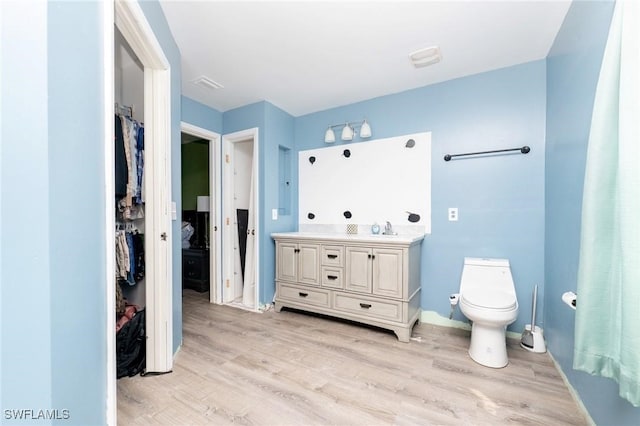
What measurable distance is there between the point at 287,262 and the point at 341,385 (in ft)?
4.59

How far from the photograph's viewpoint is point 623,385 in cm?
81

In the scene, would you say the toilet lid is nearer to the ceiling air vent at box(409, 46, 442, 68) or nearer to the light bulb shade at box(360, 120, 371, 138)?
the light bulb shade at box(360, 120, 371, 138)

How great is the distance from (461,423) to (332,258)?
4.92ft

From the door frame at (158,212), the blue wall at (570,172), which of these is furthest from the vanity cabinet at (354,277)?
the door frame at (158,212)

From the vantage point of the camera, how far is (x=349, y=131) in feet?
9.30

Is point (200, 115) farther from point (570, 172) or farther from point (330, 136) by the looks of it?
point (570, 172)

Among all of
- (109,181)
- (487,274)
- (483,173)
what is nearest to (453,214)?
(483,173)

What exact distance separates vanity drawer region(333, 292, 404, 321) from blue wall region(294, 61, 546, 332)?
0.50 m

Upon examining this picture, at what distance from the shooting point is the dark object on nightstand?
3574mm

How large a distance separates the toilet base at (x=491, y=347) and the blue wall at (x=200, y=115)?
327 centimetres

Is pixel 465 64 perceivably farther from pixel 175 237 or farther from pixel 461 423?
pixel 175 237

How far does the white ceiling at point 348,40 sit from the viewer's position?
5.32ft

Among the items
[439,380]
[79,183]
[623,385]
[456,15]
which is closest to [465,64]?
[456,15]

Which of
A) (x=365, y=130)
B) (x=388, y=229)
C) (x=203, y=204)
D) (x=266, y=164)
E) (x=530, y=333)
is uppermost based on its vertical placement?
(x=365, y=130)
